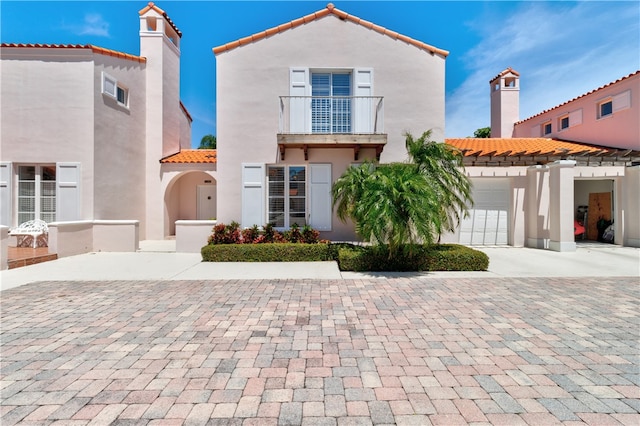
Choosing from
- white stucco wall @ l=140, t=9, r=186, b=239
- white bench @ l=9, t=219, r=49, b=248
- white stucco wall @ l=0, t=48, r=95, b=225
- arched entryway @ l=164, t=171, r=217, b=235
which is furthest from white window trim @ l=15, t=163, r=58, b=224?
arched entryway @ l=164, t=171, r=217, b=235

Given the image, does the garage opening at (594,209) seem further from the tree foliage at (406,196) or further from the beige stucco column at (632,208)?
the tree foliage at (406,196)

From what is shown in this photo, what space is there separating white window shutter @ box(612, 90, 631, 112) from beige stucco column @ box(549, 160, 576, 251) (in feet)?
16.0

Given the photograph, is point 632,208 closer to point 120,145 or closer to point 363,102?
point 363,102

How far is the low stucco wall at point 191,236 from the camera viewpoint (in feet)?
33.5

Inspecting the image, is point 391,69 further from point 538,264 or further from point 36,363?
point 36,363

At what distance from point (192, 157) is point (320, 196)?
776 cm

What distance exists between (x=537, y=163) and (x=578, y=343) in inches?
403

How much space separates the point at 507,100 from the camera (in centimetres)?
1877

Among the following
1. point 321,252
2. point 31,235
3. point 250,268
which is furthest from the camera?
point 31,235

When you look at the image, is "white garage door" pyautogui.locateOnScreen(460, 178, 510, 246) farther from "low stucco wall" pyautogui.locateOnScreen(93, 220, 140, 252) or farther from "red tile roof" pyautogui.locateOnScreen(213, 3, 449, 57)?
"low stucco wall" pyautogui.locateOnScreen(93, 220, 140, 252)

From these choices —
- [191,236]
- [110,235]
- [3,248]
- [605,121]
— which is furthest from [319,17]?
[605,121]

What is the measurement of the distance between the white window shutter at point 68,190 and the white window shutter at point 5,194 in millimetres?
1758

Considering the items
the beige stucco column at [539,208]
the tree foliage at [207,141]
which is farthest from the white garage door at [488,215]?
the tree foliage at [207,141]

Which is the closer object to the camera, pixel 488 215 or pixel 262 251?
pixel 262 251
